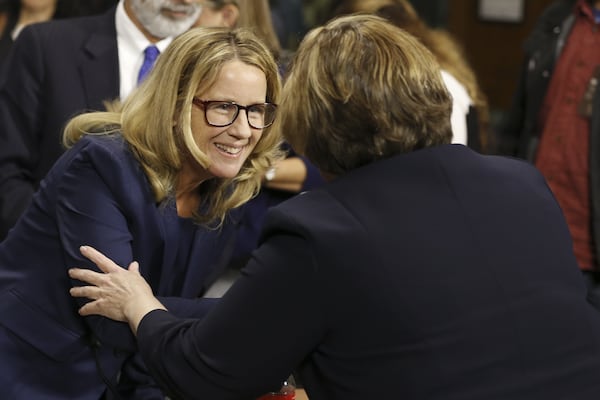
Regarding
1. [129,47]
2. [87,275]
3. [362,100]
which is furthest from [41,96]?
[362,100]

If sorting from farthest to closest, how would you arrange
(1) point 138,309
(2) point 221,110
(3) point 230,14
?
(3) point 230,14 → (2) point 221,110 → (1) point 138,309

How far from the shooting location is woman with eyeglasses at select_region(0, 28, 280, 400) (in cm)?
250

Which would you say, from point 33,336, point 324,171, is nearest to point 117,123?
point 33,336

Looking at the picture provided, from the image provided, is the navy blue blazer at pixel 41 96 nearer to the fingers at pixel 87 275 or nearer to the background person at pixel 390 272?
the fingers at pixel 87 275

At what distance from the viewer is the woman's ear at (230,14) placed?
396 centimetres

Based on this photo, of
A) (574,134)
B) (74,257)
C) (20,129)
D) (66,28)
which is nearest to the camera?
(74,257)

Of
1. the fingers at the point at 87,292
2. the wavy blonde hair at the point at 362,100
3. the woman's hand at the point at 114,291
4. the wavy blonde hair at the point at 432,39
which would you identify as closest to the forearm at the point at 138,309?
the woman's hand at the point at 114,291

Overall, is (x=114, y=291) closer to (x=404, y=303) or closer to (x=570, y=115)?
(x=404, y=303)

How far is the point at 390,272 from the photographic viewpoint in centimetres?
190

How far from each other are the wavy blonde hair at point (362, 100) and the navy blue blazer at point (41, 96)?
1.65m

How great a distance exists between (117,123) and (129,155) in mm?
173

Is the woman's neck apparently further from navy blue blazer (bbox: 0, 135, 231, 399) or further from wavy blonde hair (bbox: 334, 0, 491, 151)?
wavy blonde hair (bbox: 334, 0, 491, 151)

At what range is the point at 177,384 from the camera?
2.03 meters

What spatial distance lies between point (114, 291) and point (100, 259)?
9 cm
